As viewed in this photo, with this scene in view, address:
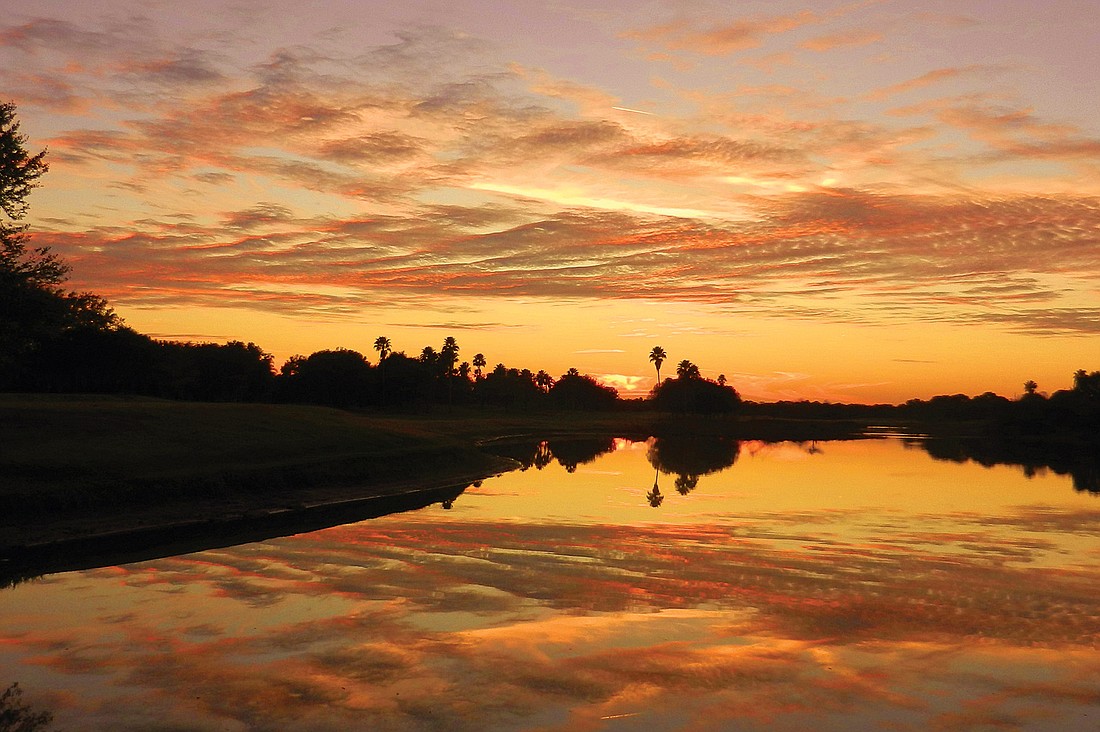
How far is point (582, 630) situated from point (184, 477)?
78.7ft

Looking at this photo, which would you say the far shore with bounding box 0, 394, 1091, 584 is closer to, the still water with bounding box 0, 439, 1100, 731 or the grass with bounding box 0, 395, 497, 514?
the grass with bounding box 0, 395, 497, 514

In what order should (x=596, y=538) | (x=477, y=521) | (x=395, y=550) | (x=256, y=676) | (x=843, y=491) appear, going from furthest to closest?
(x=843, y=491) < (x=477, y=521) < (x=596, y=538) < (x=395, y=550) < (x=256, y=676)

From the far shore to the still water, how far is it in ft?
12.4

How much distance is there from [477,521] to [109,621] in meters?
16.4

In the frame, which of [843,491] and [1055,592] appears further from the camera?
[843,491]

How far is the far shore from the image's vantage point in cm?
2678

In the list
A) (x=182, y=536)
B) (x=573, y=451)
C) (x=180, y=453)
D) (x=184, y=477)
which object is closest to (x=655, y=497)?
(x=184, y=477)

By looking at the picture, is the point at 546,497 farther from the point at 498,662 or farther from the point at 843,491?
the point at 498,662

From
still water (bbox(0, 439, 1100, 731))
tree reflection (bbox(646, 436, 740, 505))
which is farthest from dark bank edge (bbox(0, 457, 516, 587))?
tree reflection (bbox(646, 436, 740, 505))

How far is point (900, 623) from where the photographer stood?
17234 mm

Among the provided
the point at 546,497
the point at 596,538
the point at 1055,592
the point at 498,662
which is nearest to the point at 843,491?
the point at 546,497

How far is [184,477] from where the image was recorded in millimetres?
34406

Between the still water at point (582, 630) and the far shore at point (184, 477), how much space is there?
3.79 metres

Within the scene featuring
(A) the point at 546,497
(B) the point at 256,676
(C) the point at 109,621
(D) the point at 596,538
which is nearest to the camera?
(B) the point at 256,676
